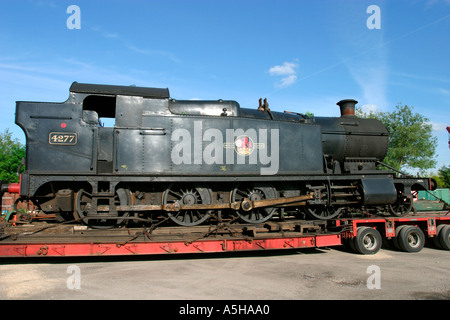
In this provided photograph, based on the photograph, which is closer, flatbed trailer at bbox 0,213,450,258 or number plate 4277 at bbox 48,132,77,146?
flatbed trailer at bbox 0,213,450,258

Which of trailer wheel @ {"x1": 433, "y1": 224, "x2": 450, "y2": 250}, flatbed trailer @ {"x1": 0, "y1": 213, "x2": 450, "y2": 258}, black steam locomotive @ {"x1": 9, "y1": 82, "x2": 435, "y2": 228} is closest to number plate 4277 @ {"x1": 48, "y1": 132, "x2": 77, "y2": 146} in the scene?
black steam locomotive @ {"x1": 9, "y1": 82, "x2": 435, "y2": 228}

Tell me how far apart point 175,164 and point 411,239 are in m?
7.22

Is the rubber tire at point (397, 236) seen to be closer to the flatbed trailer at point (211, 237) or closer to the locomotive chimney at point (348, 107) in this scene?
the flatbed trailer at point (211, 237)

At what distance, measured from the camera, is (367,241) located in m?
8.45

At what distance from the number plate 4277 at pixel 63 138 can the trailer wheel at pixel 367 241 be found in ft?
24.9

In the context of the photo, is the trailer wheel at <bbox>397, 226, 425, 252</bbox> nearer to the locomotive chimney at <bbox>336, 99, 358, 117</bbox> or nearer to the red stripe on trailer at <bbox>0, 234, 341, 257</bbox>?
the red stripe on trailer at <bbox>0, 234, 341, 257</bbox>

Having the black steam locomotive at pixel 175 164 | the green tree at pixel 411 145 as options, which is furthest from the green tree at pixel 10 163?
the green tree at pixel 411 145

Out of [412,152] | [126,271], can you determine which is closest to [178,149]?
[126,271]

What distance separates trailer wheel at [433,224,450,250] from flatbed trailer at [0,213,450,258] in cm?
28

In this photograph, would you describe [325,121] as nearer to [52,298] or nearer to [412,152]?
[52,298]

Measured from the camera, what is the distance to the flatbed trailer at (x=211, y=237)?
21.1ft

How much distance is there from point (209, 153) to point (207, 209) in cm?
142

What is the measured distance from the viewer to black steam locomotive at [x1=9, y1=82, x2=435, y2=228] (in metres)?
6.96

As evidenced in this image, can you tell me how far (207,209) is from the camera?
7684 millimetres
